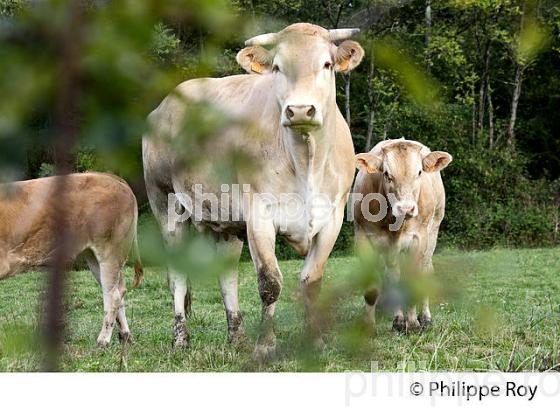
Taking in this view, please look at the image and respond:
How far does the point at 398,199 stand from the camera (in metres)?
6.56

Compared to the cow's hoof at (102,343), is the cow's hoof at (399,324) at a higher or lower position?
higher

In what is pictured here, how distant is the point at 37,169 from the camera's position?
0.86 m

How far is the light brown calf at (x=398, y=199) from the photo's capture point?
6.58 metres

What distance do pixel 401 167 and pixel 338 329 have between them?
524 centimetres

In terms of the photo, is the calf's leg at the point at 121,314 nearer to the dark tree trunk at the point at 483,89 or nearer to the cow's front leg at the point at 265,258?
the cow's front leg at the point at 265,258

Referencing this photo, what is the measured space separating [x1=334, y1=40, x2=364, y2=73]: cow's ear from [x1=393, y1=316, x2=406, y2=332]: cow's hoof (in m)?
2.22

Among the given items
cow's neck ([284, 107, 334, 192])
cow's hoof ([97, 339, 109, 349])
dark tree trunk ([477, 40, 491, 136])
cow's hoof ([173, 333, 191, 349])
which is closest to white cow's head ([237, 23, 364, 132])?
cow's neck ([284, 107, 334, 192])

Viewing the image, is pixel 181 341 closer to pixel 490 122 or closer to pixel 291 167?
pixel 291 167

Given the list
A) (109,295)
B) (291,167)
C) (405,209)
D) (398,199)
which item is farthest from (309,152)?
(109,295)

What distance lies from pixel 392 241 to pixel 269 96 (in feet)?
7.34

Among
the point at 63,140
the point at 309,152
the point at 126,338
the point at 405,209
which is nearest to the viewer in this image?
the point at 63,140

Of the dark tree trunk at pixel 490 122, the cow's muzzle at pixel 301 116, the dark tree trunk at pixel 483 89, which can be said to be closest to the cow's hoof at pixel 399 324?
the cow's muzzle at pixel 301 116

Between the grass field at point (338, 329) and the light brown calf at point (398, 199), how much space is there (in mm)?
543

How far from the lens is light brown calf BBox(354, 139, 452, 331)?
658 cm
